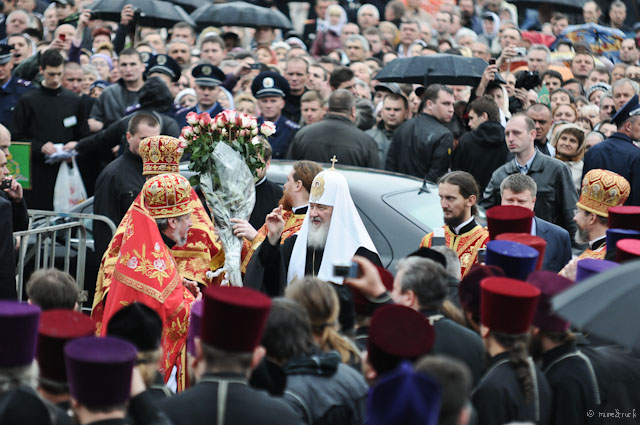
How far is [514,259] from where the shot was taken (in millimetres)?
6156

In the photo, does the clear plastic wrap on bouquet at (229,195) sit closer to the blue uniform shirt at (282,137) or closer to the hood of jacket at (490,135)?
the hood of jacket at (490,135)

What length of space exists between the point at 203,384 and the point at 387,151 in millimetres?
8231

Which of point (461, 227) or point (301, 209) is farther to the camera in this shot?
point (301, 209)

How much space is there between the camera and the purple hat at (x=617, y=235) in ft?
23.2

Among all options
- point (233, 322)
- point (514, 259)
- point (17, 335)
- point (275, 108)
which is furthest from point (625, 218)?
point (275, 108)

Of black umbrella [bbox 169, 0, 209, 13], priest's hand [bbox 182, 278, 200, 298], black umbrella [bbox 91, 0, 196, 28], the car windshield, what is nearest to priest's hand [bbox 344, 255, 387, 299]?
priest's hand [bbox 182, 278, 200, 298]

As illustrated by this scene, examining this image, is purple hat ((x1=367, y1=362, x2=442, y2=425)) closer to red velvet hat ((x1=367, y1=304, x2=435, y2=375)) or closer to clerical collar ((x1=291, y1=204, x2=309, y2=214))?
red velvet hat ((x1=367, y1=304, x2=435, y2=375))

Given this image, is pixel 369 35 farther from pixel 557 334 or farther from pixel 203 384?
pixel 203 384

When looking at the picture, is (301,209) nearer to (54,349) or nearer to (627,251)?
(627,251)

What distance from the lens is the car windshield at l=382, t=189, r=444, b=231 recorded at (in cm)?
898

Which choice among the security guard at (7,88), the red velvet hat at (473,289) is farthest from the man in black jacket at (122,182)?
the red velvet hat at (473,289)

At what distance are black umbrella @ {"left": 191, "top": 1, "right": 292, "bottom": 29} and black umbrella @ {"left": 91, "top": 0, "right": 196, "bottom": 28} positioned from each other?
1.35m

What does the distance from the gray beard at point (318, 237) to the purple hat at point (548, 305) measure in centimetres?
250

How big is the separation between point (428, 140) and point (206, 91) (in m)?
2.69
